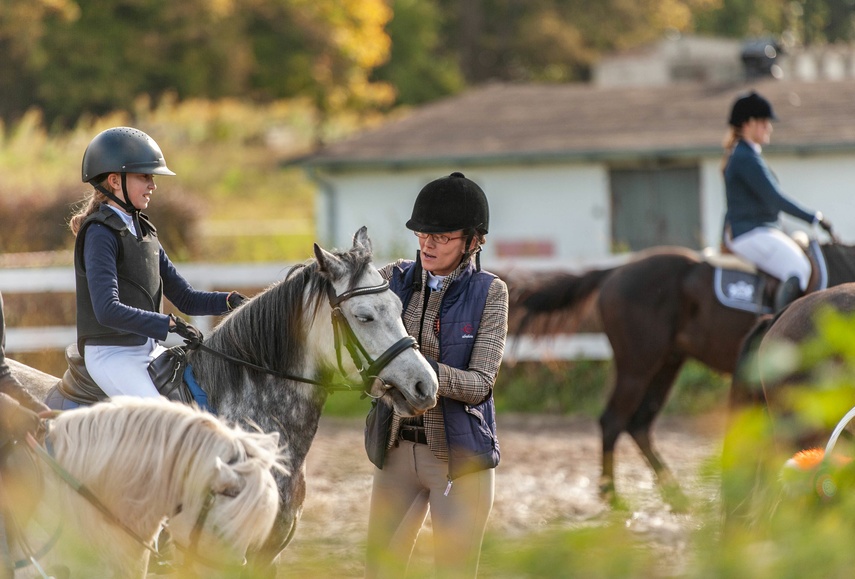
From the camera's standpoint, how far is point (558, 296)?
346 inches

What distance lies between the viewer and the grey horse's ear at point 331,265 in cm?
385

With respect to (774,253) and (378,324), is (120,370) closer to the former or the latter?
(378,324)

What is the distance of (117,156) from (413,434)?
150cm

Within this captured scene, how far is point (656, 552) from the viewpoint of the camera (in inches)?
59.9

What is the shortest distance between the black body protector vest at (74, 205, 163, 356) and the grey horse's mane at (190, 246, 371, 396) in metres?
0.28

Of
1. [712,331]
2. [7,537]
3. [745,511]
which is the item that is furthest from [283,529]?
[712,331]

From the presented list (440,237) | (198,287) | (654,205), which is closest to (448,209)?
(440,237)

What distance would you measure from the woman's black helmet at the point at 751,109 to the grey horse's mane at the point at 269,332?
4595 millimetres

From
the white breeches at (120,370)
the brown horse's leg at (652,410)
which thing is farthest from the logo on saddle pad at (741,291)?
the white breeches at (120,370)

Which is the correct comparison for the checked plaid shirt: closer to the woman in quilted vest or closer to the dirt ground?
the woman in quilted vest

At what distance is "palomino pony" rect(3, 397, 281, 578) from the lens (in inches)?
105

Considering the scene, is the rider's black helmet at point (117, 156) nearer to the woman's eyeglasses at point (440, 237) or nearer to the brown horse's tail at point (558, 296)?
the woman's eyeglasses at point (440, 237)

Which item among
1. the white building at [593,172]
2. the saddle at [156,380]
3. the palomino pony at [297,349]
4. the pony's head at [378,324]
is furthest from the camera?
the white building at [593,172]

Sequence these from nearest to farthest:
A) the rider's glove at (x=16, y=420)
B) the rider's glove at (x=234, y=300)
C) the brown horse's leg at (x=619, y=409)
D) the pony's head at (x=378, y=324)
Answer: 1. the rider's glove at (x=16, y=420)
2. the pony's head at (x=378, y=324)
3. the rider's glove at (x=234, y=300)
4. the brown horse's leg at (x=619, y=409)
